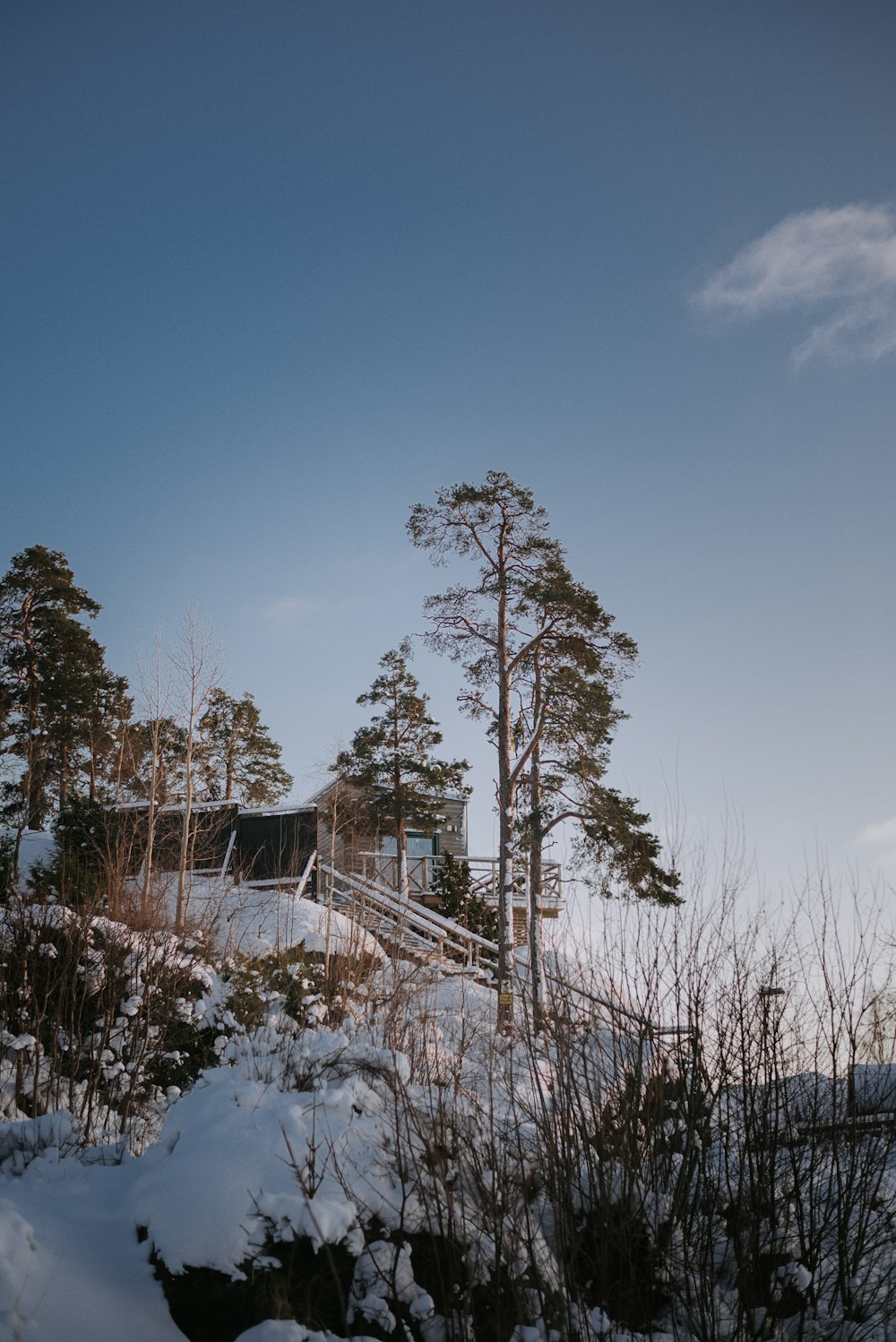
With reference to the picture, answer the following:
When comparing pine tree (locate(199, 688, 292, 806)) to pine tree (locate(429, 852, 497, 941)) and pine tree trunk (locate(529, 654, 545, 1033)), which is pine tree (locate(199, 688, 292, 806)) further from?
pine tree trunk (locate(529, 654, 545, 1033))

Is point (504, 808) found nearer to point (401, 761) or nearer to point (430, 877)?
point (401, 761)

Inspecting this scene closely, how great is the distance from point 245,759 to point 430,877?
30.3 ft

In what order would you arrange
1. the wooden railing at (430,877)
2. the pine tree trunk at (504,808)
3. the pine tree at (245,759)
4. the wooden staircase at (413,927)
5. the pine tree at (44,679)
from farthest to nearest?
the pine tree at (245,759) → the pine tree at (44,679) → the wooden railing at (430,877) → the wooden staircase at (413,927) → the pine tree trunk at (504,808)

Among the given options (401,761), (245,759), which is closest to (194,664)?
(401,761)

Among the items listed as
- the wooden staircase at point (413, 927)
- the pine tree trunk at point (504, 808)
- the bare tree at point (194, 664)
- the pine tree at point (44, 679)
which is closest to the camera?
the pine tree trunk at point (504, 808)

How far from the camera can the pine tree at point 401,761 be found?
1083 inches

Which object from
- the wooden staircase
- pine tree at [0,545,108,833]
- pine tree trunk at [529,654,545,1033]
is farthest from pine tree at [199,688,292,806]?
pine tree trunk at [529,654,545,1033]

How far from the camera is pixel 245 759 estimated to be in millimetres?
34469

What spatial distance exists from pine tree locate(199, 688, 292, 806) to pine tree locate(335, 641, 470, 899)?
7.15 m

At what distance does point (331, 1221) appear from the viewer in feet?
13.7

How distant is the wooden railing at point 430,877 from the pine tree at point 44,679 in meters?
10.3

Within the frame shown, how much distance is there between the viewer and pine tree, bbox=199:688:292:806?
110 ft

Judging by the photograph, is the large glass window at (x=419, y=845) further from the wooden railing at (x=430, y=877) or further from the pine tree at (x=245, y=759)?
the pine tree at (x=245, y=759)

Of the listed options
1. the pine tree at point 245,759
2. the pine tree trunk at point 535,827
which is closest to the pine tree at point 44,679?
the pine tree at point 245,759
